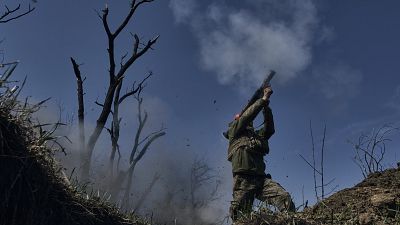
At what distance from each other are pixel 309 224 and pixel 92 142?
1018 cm

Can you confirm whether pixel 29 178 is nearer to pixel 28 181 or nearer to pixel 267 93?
pixel 28 181

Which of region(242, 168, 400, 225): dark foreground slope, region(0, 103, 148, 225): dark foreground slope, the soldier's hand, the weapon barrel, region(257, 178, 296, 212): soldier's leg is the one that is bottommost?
region(0, 103, 148, 225): dark foreground slope

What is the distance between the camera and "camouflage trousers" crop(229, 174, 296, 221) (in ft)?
17.8

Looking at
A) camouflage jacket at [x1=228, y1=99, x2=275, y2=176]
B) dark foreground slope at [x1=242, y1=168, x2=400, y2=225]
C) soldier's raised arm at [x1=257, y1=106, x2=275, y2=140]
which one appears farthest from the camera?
soldier's raised arm at [x1=257, y1=106, x2=275, y2=140]

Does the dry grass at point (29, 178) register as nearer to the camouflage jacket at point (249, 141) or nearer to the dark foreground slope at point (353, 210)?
the dark foreground slope at point (353, 210)

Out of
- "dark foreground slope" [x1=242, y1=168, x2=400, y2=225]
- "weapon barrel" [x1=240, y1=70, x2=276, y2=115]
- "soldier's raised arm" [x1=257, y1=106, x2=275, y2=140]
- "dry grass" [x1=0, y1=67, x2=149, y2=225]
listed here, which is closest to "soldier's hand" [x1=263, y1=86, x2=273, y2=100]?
"soldier's raised arm" [x1=257, y1=106, x2=275, y2=140]

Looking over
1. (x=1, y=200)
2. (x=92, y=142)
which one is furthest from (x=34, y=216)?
(x=92, y=142)

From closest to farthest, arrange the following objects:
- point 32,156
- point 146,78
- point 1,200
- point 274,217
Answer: point 1,200 < point 32,156 < point 274,217 < point 146,78

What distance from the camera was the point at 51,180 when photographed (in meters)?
4.10

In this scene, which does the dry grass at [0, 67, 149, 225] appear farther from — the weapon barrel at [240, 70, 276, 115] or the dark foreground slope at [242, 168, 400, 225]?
the weapon barrel at [240, 70, 276, 115]

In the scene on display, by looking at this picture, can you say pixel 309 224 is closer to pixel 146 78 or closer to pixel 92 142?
pixel 92 142

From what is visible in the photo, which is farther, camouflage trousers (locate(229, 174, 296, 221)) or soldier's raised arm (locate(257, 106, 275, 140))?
soldier's raised arm (locate(257, 106, 275, 140))

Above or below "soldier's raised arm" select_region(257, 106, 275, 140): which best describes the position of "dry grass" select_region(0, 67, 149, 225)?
below

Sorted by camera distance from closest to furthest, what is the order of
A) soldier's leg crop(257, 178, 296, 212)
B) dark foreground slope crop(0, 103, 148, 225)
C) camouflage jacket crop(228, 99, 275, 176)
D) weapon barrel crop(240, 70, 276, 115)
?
dark foreground slope crop(0, 103, 148, 225) → soldier's leg crop(257, 178, 296, 212) → camouflage jacket crop(228, 99, 275, 176) → weapon barrel crop(240, 70, 276, 115)
